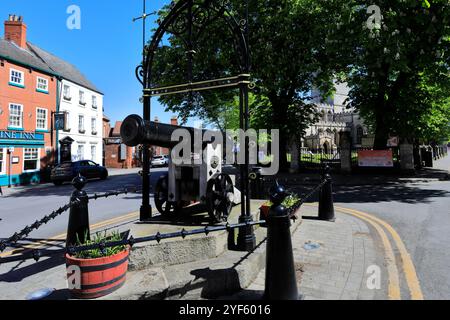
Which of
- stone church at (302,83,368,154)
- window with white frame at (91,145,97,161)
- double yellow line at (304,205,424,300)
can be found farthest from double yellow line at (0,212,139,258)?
stone church at (302,83,368,154)

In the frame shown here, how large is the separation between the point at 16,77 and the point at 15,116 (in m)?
2.99

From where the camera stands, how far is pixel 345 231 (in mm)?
6465

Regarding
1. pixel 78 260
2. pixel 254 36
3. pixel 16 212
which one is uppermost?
pixel 254 36

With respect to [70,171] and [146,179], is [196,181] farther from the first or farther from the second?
[70,171]

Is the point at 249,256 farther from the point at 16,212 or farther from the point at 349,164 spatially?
the point at 349,164

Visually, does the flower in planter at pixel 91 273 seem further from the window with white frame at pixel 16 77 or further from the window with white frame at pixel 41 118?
the window with white frame at pixel 41 118

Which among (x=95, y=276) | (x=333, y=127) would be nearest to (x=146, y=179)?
(x=95, y=276)

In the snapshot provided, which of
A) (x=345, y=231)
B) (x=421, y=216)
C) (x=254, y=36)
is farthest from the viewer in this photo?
(x=254, y=36)

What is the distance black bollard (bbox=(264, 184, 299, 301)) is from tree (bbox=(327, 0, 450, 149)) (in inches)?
380

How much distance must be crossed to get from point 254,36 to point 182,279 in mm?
16437

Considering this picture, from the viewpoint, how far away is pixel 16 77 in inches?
862

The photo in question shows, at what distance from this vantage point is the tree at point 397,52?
38.6 feet

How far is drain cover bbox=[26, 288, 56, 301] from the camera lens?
3.32m
